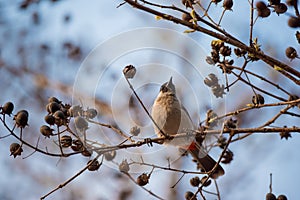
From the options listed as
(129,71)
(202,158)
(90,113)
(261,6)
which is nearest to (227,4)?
(261,6)

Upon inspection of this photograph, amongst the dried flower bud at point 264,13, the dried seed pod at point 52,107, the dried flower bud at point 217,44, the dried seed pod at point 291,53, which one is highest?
the dried flower bud at point 264,13

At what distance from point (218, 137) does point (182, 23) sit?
3.86 ft

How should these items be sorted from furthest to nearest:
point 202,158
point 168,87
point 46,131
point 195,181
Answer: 1. point 168,87
2. point 202,158
3. point 195,181
4. point 46,131

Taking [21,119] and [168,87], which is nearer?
[21,119]

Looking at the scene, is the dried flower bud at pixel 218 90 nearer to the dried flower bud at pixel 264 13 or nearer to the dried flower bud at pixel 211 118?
the dried flower bud at pixel 211 118

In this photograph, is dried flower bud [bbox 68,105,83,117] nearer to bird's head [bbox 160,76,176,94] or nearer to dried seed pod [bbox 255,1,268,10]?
dried seed pod [bbox 255,1,268,10]

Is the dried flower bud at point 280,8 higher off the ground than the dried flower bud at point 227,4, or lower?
lower

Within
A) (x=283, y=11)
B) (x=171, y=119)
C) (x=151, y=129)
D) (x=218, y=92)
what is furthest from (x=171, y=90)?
(x=283, y=11)

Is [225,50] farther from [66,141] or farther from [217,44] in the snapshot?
[66,141]

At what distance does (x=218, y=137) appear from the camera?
2996 millimetres

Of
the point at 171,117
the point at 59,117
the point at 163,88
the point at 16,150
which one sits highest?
the point at 163,88

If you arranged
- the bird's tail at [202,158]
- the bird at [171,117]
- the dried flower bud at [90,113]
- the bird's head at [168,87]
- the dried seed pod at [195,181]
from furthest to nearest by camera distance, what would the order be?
the bird's head at [168,87]
the bird at [171,117]
the bird's tail at [202,158]
the dried seed pod at [195,181]
the dried flower bud at [90,113]

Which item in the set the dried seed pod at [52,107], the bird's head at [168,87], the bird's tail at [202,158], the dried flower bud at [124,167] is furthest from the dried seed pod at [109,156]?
the bird's head at [168,87]

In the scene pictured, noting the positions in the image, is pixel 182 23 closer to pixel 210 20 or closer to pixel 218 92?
pixel 210 20
